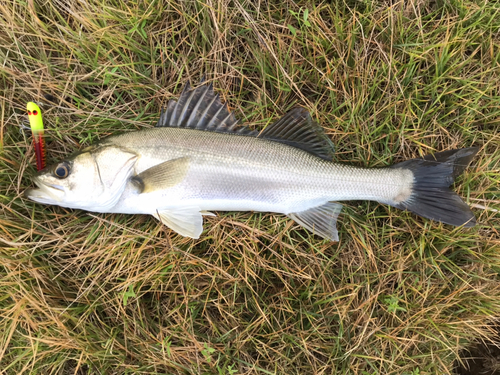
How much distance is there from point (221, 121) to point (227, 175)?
482 mm

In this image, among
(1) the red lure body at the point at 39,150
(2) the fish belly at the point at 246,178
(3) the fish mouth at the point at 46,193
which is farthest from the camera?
(1) the red lure body at the point at 39,150

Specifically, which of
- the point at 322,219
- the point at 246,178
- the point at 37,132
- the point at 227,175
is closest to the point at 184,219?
the point at 227,175

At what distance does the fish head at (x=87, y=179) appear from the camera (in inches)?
91.1

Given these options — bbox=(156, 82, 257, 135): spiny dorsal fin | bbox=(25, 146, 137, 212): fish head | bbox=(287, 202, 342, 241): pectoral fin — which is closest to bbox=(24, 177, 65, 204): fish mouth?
bbox=(25, 146, 137, 212): fish head

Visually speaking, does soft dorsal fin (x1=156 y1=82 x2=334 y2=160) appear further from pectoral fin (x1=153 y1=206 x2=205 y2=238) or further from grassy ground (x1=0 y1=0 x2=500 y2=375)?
pectoral fin (x1=153 y1=206 x2=205 y2=238)

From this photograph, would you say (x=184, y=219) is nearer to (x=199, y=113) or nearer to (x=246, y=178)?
(x=246, y=178)

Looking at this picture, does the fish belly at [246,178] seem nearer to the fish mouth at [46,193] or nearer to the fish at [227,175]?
the fish at [227,175]

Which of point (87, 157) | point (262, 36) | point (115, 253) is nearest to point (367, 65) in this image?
point (262, 36)

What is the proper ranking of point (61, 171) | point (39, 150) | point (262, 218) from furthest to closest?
point (262, 218)
point (39, 150)
point (61, 171)

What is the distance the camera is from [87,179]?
7.63 feet

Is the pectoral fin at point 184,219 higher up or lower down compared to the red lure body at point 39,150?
lower down

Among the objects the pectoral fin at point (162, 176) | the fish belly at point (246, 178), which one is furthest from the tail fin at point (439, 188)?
the pectoral fin at point (162, 176)

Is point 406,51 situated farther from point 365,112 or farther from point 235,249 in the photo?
point 235,249

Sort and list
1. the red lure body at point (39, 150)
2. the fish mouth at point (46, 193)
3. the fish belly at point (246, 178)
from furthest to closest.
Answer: the red lure body at point (39, 150)
the fish belly at point (246, 178)
the fish mouth at point (46, 193)
